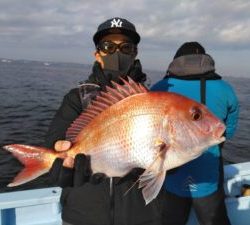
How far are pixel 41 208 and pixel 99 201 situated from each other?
181 centimetres

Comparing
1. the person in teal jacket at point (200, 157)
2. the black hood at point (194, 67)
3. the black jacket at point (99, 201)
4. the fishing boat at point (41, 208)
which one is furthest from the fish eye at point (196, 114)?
the fishing boat at point (41, 208)

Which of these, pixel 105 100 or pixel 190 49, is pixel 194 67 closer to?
pixel 190 49

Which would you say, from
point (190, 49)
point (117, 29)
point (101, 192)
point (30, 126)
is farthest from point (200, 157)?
point (30, 126)

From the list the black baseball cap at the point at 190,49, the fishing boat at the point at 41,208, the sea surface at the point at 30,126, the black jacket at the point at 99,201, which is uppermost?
the black baseball cap at the point at 190,49

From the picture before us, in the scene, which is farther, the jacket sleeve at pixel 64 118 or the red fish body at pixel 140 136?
the jacket sleeve at pixel 64 118

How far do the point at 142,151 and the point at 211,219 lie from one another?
7.90 feet

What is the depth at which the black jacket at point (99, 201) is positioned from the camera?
10.3ft

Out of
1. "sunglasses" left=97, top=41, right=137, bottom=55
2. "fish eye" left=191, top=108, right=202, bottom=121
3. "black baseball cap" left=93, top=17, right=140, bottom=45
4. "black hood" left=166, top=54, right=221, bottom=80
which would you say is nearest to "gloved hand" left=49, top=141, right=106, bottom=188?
"fish eye" left=191, top=108, right=202, bottom=121

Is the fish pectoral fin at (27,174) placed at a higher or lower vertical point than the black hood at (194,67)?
lower

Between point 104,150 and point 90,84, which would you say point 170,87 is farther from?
point 104,150

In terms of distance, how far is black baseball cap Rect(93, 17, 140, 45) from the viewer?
3.45m

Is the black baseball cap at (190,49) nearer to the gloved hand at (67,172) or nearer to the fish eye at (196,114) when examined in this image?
the fish eye at (196,114)

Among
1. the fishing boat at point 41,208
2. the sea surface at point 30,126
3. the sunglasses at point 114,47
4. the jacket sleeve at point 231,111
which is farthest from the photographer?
the sea surface at point 30,126

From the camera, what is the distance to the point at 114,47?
351 centimetres
